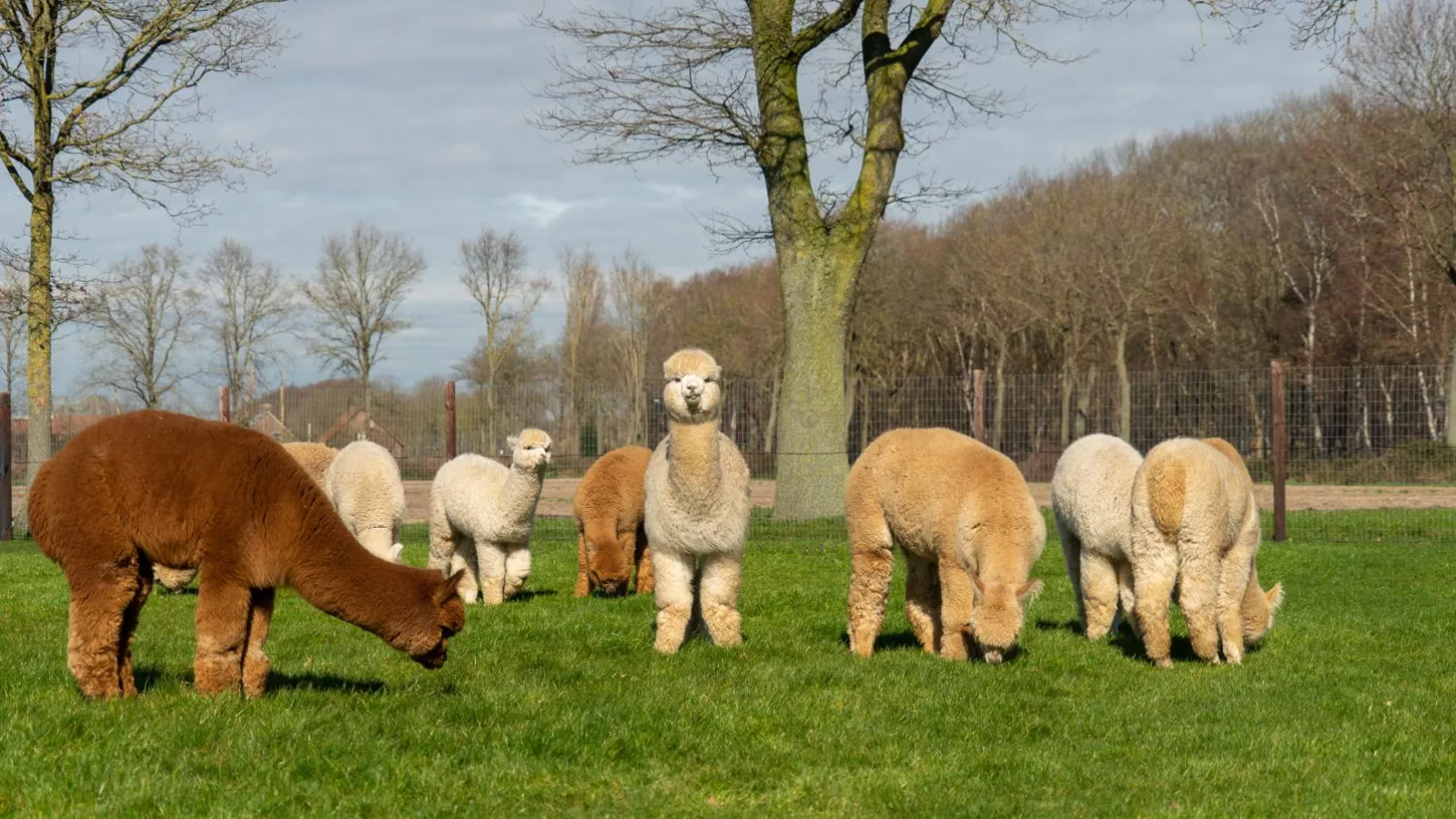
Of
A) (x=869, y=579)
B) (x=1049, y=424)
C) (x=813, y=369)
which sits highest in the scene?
(x=813, y=369)

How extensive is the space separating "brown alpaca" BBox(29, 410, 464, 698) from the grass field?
31cm

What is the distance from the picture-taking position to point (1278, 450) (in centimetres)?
1748

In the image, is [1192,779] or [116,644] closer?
[1192,779]

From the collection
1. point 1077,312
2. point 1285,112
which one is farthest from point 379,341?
point 1285,112

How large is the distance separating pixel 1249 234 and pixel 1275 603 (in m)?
44.4

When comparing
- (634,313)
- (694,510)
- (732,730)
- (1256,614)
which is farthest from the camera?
(634,313)

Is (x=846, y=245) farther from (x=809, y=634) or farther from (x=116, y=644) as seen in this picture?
(x=116, y=644)

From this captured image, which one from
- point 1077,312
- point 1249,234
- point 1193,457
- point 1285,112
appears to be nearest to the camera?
point 1193,457

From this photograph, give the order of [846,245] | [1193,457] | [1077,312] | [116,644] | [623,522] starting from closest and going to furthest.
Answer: [116,644] < [1193,457] < [623,522] < [846,245] < [1077,312]

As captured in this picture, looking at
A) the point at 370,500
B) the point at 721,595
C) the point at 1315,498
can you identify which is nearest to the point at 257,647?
the point at 721,595

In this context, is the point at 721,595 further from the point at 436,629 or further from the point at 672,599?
the point at 436,629

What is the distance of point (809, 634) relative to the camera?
10070mm

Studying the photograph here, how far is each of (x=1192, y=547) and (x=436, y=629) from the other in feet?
15.6

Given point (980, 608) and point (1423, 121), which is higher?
point (1423, 121)
